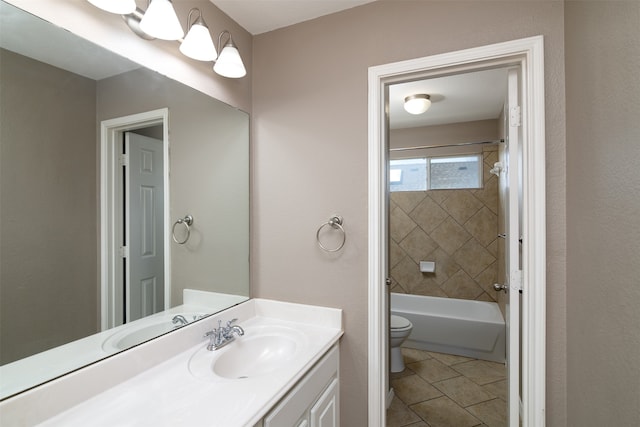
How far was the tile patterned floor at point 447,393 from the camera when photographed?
6.66 ft

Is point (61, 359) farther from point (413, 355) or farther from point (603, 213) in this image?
point (413, 355)

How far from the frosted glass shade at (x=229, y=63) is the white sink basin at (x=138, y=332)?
3.85 feet

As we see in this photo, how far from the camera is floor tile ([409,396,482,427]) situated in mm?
1996

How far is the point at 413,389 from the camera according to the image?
2381 mm

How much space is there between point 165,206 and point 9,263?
1.81 feet

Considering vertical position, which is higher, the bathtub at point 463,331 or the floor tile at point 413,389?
the bathtub at point 463,331

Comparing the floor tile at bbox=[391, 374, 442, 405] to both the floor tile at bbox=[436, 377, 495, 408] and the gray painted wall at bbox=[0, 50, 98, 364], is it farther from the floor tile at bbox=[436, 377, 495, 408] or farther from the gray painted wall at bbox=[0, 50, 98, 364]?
the gray painted wall at bbox=[0, 50, 98, 364]

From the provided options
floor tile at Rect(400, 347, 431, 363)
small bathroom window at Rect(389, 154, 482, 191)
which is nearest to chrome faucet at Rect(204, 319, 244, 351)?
floor tile at Rect(400, 347, 431, 363)

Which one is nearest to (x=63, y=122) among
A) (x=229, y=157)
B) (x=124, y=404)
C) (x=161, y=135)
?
(x=161, y=135)

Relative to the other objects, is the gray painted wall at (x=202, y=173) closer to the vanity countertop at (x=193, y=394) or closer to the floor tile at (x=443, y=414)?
the vanity countertop at (x=193, y=394)

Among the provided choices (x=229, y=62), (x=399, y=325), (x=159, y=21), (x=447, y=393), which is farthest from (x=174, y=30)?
(x=447, y=393)

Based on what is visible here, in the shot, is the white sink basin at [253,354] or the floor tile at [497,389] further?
the floor tile at [497,389]

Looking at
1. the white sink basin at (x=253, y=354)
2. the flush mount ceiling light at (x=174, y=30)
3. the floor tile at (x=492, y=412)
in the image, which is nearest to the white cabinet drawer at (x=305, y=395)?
the white sink basin at (x=253, y=354)

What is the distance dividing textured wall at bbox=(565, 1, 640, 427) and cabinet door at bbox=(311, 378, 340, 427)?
94cm
